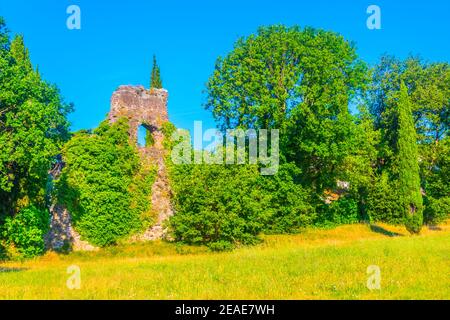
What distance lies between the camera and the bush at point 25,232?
22.8 metres

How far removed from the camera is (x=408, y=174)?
34.2m

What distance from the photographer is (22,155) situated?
63.2 feet

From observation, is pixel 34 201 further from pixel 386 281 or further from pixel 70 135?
pixel 386 281

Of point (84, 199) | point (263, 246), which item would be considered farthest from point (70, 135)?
point (263, 246)

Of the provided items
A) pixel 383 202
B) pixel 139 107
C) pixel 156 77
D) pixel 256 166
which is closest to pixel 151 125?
pixel 139 107

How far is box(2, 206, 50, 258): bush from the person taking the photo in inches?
898

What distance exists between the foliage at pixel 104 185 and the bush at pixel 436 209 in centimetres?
2532

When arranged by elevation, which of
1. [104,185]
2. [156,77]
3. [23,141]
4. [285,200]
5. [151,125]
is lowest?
[285,200]

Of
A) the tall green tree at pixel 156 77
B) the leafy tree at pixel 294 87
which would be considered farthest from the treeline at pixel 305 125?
the tall green tree at pixel 156 77

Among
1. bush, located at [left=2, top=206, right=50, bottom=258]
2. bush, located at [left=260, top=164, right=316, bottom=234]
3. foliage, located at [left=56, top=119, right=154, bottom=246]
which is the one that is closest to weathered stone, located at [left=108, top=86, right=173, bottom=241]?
foliage, located at [left=56, top=119, right=154, bottom=246]

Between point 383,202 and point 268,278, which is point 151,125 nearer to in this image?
point 268,278

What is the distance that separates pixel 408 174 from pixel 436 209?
8432 millimetres

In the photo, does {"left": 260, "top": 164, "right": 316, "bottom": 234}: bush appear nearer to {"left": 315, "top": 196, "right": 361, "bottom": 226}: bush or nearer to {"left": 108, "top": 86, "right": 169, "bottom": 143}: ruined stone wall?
{"left": 315, "top": 196, "right": 361, "bottom": 226}: bush

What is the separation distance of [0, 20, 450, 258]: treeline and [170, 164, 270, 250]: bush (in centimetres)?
7
